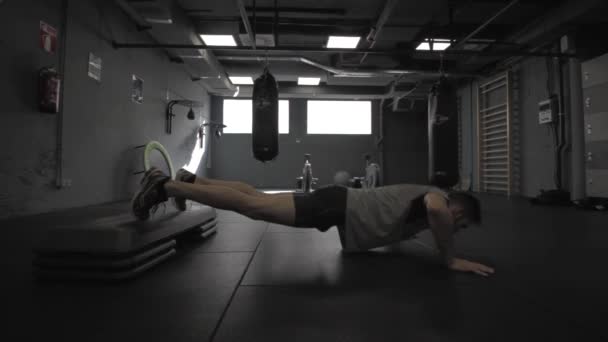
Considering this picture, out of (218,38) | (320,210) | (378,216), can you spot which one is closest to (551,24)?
(378,216)

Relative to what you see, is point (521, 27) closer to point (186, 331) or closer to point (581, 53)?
point (581, 53)

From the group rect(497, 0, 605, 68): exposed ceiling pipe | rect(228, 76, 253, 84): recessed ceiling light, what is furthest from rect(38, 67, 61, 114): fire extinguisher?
rect(497, 0, 605, 68): exposed ceiling pipe

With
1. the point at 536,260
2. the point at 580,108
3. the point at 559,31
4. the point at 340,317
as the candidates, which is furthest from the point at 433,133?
the point at 340,317

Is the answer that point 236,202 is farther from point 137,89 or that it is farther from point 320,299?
point 137,89

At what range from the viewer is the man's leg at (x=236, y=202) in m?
1.68

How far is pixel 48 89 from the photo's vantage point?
3.21 metres

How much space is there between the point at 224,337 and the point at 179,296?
1.34 ft

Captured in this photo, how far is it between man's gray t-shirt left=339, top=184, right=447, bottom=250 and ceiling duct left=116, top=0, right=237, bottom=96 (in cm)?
421

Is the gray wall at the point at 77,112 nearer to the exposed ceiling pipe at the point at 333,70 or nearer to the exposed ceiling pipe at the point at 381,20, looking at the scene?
the exposed ceiling pipe at the point at 333,70

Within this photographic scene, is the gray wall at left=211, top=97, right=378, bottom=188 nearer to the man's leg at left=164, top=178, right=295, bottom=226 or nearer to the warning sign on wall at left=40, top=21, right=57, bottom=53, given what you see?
the warning sign on wall at left=40, top=21, right=57, bottom=53

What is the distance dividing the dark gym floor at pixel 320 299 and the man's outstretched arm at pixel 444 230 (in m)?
0.08

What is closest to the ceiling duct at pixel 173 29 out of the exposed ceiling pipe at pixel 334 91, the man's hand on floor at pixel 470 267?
the exposed ceiling pipe at pixel 334 91

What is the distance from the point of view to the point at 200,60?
20.2 ft

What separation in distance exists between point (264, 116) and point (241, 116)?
6.06 metres
